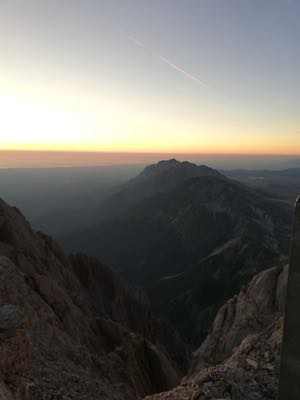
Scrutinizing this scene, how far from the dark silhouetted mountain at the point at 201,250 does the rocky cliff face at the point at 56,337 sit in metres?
55.8

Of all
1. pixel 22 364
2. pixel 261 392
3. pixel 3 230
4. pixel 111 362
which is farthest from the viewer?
pixel 3 230

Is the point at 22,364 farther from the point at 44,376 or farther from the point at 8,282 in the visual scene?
the point at 8,282

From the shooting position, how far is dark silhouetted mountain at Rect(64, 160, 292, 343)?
116m

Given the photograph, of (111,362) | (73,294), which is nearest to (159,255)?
(73,294)

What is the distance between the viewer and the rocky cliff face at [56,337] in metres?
17.9

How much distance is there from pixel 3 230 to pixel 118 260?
134336mm

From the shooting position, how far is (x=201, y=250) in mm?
164125

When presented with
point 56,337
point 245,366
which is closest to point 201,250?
point 56,337

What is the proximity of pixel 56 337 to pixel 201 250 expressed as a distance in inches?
5451

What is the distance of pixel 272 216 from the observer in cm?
16112

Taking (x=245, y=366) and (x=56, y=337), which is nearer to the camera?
(x=245, y=366)

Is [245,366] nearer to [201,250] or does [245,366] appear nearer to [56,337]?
[56,337]

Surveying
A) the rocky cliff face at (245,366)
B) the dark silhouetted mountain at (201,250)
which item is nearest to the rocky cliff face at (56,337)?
the rocky cliff face at (245,366)

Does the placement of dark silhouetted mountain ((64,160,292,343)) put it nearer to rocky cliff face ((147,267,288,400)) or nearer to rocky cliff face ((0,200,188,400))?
rocky cliff face ((0,200,188,400))
